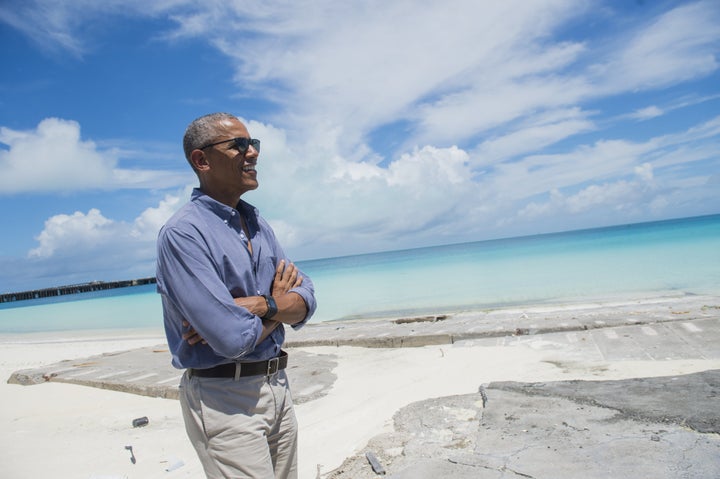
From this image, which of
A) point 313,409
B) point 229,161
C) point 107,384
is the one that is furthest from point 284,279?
point 107,384

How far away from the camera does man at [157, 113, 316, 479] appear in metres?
1.73

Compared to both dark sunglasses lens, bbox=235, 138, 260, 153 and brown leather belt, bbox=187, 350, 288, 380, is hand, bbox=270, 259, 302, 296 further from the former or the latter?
dark sunglasses lens, bbox=235, 138, 260, 153

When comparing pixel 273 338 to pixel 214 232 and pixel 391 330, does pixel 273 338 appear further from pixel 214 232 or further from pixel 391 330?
pixel 391 330

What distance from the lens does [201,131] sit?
6.70ft

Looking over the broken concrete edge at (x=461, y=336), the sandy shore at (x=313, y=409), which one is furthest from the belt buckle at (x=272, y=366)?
the broken concrete edge at (x=461, y=336)

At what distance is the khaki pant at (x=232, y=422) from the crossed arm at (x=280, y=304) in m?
0.18

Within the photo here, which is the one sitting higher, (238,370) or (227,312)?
(227,312)

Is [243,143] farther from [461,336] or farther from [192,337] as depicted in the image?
[461,336]

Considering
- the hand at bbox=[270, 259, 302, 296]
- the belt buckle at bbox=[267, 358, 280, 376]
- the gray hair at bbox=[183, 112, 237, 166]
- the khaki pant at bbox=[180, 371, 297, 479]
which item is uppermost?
the gray hair at bbox=[183, 112, 237, 166]

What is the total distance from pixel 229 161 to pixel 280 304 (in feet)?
2.09

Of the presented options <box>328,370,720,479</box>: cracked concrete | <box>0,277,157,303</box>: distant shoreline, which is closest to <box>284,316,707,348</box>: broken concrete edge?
<box>328,370,720,479</box>: cracked concrete

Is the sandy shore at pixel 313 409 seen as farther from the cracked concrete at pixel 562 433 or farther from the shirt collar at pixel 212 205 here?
the shirt collar at pixel 212 205

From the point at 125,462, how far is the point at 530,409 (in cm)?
323

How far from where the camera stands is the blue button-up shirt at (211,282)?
66.6 inches
